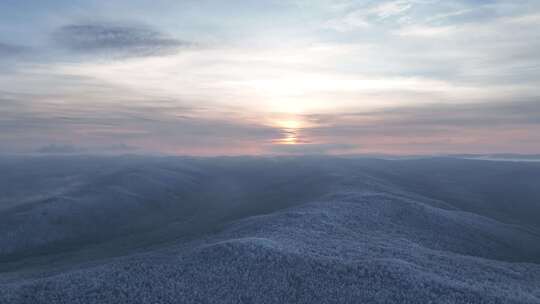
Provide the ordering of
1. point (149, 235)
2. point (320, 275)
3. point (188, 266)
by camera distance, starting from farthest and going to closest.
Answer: point (149, 235), point (188, 266), point (320, 275)

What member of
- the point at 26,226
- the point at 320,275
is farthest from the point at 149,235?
the point at 320,275

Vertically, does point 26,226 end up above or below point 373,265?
below

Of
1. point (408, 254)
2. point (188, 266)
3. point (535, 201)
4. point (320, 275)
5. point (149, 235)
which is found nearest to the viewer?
point (320, 275)

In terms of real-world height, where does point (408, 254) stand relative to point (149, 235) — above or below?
above

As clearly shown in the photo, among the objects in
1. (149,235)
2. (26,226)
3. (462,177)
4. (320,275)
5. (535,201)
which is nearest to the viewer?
(320,275)

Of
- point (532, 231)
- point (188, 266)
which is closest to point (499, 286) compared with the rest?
point (188, 266)

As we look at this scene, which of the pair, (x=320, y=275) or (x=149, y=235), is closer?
(x=320, y=275)

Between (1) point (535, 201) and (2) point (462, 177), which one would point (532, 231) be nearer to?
(1) point (535, 201)

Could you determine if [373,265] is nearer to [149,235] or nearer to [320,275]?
[320,275]

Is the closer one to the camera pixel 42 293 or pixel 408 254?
pixel 42 293
